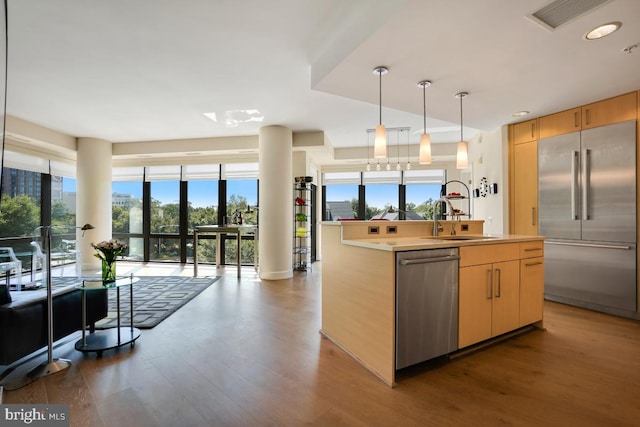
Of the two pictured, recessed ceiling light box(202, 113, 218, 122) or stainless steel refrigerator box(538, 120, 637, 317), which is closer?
stainless steel refrigerator box(538, 120, 637, 317)

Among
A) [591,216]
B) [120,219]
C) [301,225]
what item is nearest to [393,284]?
[591,216]

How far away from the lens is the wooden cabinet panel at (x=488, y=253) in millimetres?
2324

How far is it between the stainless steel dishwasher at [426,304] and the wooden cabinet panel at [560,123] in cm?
301

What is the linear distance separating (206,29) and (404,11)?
5.64ft

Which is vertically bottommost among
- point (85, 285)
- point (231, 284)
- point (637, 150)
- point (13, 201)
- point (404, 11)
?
point (231, 284)

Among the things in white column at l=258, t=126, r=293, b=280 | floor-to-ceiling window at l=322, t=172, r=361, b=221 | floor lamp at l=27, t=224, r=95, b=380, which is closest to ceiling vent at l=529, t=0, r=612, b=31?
floor lamp at l=27, t=224, r=95, b=380

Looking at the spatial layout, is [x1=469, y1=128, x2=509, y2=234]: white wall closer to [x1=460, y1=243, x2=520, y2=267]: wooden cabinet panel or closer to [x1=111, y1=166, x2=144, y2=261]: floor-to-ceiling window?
[x1=460, y1=243, x2=520, y2=267]: wooden cabinet panel

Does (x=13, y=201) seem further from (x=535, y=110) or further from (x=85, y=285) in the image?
(x=535, y=110)

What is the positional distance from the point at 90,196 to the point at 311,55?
5880mm

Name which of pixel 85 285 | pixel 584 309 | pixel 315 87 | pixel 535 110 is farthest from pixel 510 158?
pixel 85 285

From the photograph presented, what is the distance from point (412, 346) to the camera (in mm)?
2076

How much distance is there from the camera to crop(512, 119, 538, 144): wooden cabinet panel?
4.18 m

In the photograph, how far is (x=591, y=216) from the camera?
3590 mm

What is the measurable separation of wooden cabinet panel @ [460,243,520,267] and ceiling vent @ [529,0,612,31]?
169 cm
